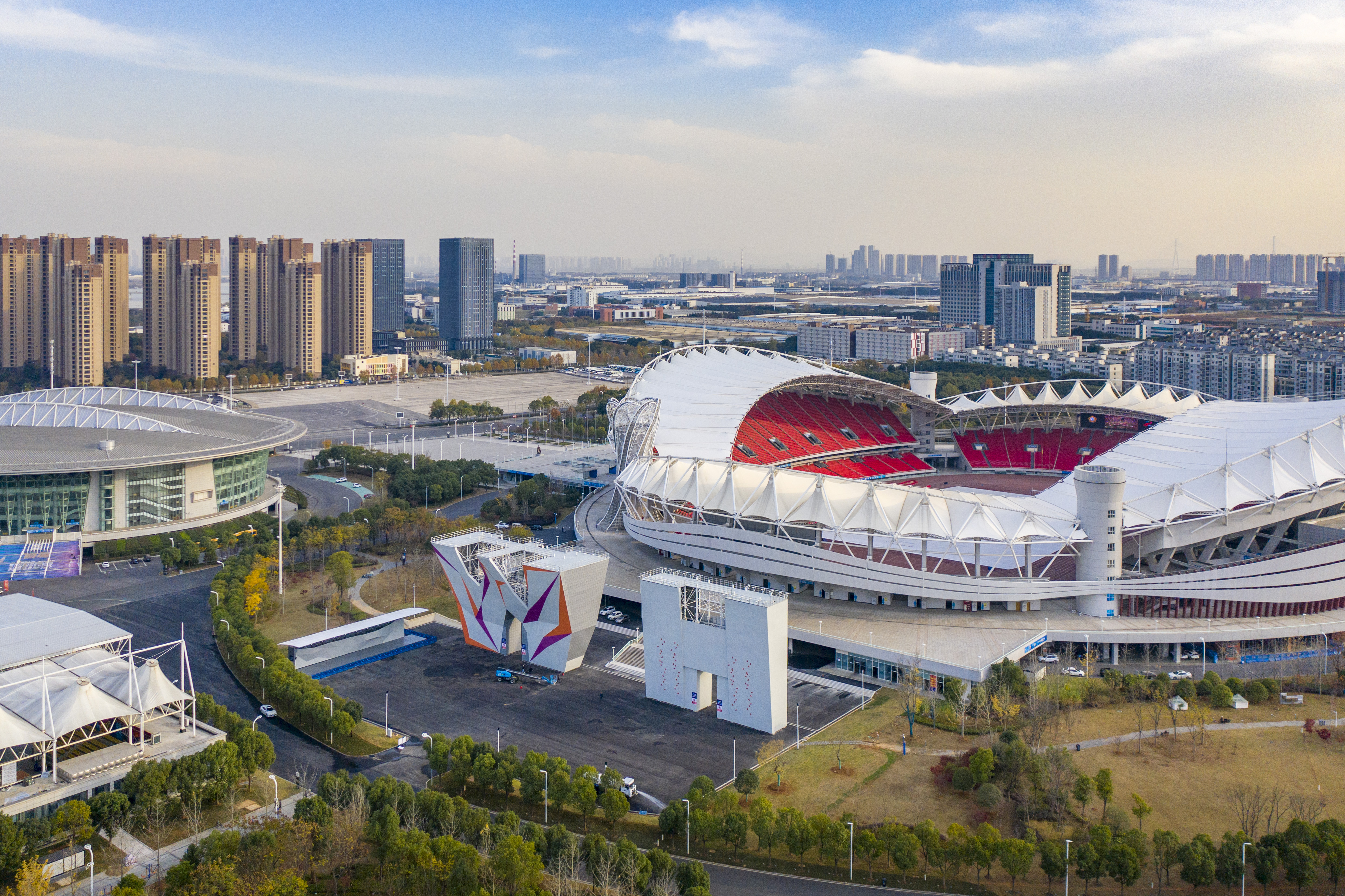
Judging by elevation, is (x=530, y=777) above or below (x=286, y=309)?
below

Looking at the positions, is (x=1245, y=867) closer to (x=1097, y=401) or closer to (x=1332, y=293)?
(x=1097, y=401)

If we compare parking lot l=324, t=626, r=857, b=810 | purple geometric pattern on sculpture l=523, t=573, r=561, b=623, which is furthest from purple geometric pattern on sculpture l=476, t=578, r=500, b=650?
purple geometric pattern on sculpture l=523, t=573, r=561, b=623

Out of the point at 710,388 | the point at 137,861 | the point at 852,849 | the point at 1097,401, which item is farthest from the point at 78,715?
the point at 1097,401

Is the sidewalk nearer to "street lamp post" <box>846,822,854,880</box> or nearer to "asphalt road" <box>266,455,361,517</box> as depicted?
"street lamp post" <box>846,822,854,880</box>

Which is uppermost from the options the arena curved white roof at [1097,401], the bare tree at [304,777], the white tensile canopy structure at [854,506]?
the arena curved white roof at [1097,401]

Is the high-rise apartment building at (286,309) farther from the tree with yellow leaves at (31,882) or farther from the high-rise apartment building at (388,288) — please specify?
the tree with yellow leaves at (31,882)

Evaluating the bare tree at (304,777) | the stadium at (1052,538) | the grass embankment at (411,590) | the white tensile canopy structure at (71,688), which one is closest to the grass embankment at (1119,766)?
the stadium at (1052,538)

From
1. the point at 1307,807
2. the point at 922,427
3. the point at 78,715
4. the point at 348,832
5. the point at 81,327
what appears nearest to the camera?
the point at 348,832
